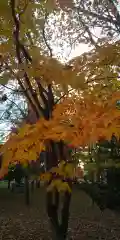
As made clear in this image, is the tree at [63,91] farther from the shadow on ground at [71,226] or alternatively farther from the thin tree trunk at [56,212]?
the shadow on ground at [71,226]

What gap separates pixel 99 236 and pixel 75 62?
582 cm

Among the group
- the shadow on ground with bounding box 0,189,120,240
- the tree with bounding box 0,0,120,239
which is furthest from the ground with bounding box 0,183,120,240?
the tree with bounding box 0,0,120,239

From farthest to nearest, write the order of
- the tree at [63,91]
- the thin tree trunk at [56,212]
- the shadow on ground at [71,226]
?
the shadow on ground at [71,226]
the thin tree trunk at [56,212]
the tree at [63,91]

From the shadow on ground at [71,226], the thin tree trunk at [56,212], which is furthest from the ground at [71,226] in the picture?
the thin tree trunk at [56,212]

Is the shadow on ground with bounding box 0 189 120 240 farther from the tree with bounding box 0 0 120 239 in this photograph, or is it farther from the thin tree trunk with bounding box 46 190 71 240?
the tree with bounding box 0 0 120 239

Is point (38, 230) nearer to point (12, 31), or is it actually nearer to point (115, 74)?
point (115, 74)

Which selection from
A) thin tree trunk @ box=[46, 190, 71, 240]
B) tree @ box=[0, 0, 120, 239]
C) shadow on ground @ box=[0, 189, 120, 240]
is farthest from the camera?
shadow on ground @ box=[0, 189, 120, 240]

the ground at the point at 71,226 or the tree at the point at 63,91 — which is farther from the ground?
the tree at the point at 63,91

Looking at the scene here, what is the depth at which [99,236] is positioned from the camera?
725cm

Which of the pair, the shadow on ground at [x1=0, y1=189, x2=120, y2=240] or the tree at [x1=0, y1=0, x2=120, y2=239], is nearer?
the tree at [x1=0, y1=0, x2=120, y2=239]

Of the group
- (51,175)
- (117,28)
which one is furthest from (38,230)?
(51,175)

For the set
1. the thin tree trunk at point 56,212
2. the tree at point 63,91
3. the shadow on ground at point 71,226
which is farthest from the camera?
the shadow on ground at point 71,226

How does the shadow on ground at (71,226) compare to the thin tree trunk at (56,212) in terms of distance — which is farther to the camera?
the shadow on ground at (71,226)

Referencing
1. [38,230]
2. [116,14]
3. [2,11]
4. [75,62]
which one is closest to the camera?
[2,11]
